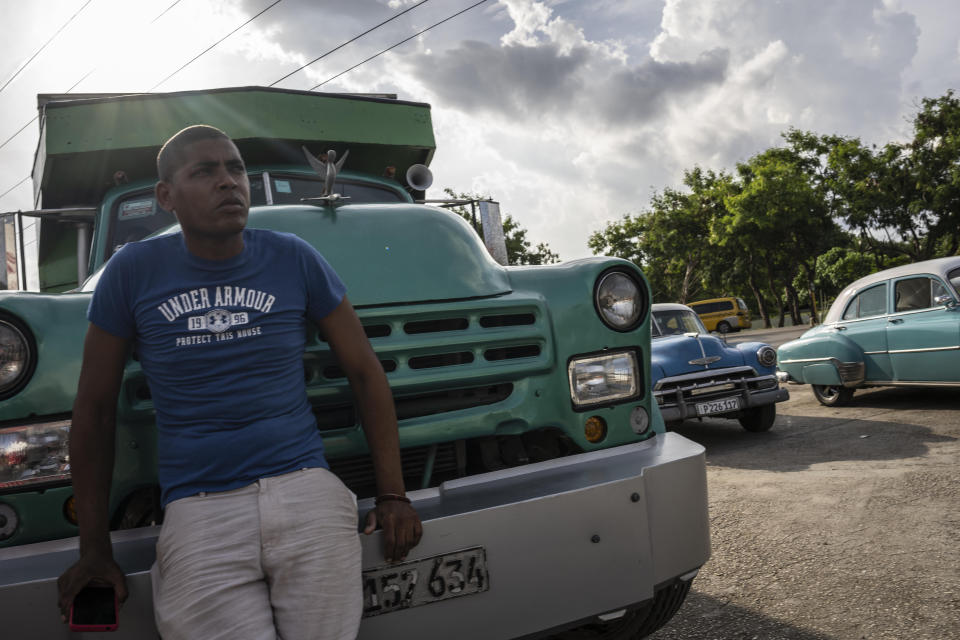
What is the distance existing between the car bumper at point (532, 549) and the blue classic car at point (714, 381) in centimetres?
475

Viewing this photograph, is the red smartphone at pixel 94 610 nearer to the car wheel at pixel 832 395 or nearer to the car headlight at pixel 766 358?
the car headlight at pixel 766 358

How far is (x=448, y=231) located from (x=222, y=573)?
1440 mm

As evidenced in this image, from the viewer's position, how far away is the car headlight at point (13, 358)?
1.91 meters

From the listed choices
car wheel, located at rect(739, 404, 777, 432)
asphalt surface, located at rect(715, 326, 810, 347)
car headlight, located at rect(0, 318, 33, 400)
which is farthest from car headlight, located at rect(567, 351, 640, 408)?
asphalt surface, located at rect(715, 326, 810, 347)

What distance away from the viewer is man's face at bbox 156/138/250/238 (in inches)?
73.7

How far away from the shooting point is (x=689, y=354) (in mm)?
7203

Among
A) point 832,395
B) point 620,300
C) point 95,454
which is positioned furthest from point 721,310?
point 95,454

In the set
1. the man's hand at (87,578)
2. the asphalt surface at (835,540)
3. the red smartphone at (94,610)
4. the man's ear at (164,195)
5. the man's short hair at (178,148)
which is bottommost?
the asphalt surface at (835,540)

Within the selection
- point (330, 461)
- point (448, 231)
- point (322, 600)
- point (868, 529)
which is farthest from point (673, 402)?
point (322, 600)

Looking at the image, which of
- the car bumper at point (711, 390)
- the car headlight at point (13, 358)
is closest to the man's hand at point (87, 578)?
the car headlight at point (13, 358)

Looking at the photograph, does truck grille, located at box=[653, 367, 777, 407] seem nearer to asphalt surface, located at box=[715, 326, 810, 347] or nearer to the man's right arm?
the man's right arm

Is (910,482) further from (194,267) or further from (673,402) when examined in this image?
(194,267)

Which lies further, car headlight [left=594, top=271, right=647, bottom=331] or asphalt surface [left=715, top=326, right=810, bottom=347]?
asphalt surface [left=715, top=326, right=810, bottom=347]

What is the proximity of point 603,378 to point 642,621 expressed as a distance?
2.68 feet
